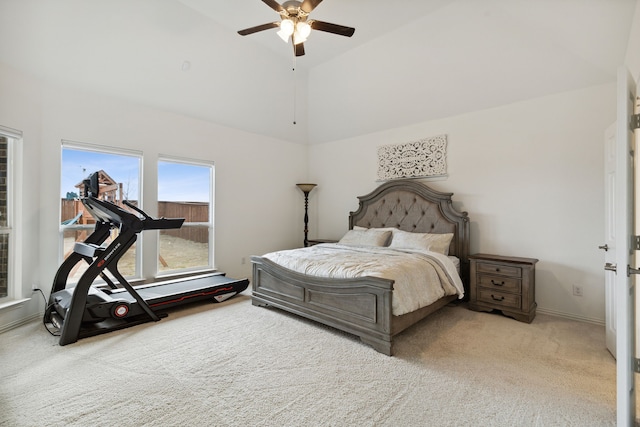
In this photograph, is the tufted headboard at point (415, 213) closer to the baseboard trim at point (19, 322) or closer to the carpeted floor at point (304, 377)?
the carpeted floor at point (304, 377)

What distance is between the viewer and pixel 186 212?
460cm

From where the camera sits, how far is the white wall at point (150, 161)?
310 cm

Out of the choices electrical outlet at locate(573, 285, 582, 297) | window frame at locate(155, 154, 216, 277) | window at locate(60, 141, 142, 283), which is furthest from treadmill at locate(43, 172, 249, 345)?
electrical outlet at locate(573, 285, 582, 297)

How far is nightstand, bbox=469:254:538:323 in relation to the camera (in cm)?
317

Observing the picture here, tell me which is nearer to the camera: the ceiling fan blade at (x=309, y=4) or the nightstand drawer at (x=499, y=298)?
the ceiling fan blade at (x=309, y=4)

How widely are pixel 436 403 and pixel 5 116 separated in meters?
4.38

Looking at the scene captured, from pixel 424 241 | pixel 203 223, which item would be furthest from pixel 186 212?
pixel 424 241

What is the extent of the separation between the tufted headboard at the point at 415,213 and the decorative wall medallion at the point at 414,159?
19cm

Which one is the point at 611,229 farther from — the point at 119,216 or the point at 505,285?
the point at 119,216

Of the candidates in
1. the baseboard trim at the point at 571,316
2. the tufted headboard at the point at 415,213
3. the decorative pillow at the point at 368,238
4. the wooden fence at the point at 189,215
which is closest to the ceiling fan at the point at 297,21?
the tufted headboard at the point at 415,213

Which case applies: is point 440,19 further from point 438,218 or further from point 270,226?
point 270,226

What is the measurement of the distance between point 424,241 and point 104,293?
147 inches

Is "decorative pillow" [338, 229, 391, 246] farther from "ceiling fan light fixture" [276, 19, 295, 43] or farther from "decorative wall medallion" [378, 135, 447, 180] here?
"ceiling fan light fixture" [276, 19, 295, 43]

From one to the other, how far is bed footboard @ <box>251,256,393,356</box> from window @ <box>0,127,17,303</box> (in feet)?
7.92
